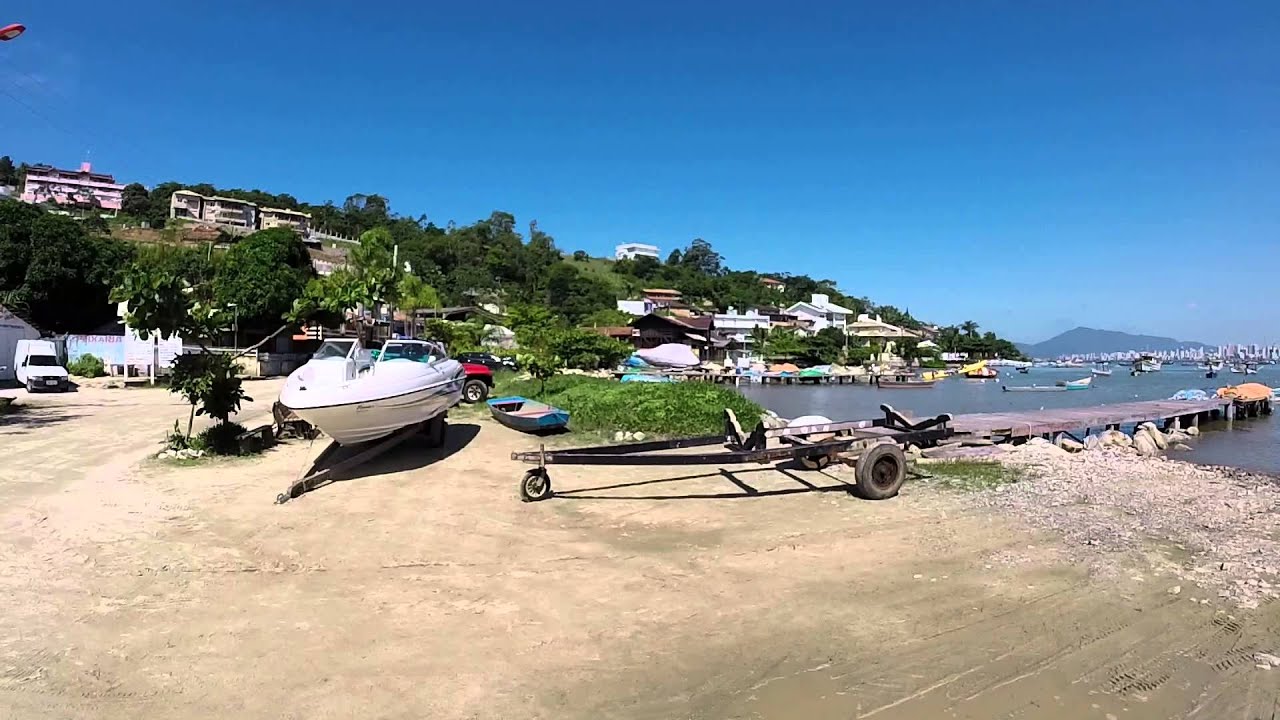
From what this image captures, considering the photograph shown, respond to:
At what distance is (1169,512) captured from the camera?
354 inches

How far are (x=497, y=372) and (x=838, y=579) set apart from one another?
25484 millimetres

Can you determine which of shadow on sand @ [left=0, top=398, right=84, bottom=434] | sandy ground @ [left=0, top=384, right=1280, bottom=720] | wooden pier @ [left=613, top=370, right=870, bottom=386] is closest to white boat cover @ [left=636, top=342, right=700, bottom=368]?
wooden pier @ [left=613, top=370, right=870, bottom=386]

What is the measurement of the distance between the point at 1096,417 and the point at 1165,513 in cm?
1249

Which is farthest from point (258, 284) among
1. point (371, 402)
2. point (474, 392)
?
point (371, 402)

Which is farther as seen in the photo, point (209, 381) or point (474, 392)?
point (474, 392)

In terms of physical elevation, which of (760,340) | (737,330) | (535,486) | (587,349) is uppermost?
(737,330)

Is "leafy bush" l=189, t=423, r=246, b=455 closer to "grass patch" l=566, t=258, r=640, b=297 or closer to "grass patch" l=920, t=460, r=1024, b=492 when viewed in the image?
"grass patch" l=920, t=460, r=1024, b=492

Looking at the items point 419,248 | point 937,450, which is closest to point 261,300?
point 937,450

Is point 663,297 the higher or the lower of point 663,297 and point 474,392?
the higher

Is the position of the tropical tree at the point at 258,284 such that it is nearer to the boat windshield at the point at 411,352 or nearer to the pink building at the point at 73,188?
the boat windshield at the point at 411,352

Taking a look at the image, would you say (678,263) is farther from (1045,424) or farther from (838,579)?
(838,579)

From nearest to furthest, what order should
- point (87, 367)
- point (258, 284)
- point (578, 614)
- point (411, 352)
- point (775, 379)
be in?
1. point (578, 614)
2. point (411, 352)
3. point (87, 367)
4. point (258, 284)
5. point (775, 379)

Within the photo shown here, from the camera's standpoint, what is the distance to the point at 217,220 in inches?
4466

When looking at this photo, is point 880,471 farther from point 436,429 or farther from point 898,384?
point 898,384
